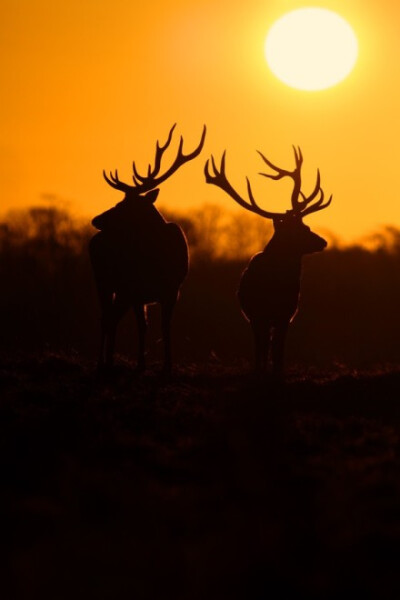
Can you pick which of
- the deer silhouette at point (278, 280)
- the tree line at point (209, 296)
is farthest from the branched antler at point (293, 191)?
the tree line at point (209, 296)

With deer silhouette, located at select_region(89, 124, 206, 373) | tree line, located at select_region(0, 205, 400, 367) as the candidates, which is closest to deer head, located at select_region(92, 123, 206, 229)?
deer silhouette, located at select_region(89, 124, 206, 373)

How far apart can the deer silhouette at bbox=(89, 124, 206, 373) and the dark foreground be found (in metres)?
2.37

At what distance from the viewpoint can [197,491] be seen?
993cm

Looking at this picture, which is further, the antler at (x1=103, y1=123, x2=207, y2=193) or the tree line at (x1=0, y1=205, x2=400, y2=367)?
the tree line at (x1=0, y1=205, x2=400, y2=367)

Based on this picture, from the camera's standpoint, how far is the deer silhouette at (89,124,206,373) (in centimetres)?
1753

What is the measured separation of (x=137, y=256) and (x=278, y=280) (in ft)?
6.30

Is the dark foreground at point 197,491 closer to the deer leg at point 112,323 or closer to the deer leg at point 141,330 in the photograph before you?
the deer leg at point 112,323

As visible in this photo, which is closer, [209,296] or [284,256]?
[284,256]

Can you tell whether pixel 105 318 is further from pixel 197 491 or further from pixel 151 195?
pixel 197 491

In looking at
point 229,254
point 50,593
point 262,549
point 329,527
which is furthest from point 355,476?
point 229,254

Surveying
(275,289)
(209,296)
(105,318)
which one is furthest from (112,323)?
(209,296)

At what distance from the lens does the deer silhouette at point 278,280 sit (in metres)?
Answer: 17.3

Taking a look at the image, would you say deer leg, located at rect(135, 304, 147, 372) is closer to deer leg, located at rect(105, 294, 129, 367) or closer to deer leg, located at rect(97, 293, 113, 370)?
deer leg, located at rect(105, 294, 129, 367)

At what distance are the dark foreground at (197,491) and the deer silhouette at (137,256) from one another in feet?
7.77
